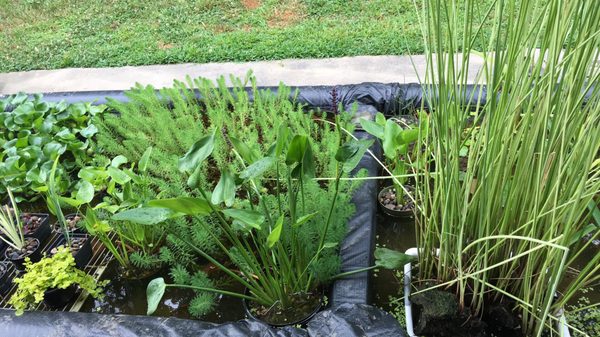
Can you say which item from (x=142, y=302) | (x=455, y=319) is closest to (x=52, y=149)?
(x=142, y=302)

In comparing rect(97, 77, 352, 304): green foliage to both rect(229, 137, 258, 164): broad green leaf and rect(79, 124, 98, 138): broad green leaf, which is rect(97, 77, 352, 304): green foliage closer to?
rect(79, 124, 98, 138): broad green leaf

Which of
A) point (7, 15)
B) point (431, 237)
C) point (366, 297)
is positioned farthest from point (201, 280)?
point (7, 15)

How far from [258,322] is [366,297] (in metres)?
0.34

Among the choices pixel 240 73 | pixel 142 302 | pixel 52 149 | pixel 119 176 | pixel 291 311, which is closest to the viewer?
pixel 291 311

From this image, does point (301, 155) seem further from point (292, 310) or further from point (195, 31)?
point (195, 31)

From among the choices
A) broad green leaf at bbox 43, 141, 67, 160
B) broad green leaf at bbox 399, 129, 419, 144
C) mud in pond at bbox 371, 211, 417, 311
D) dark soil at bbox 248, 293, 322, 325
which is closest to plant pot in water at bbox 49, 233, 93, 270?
broad green leaf at bbox 43, 141, 67, 160

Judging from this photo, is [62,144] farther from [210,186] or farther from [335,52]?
[335,52]

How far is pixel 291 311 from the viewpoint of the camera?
1.50 metres

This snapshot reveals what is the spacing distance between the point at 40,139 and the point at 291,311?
1.45 metres

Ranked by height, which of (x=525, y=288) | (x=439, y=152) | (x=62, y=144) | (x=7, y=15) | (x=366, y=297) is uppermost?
(x=7, y=15)

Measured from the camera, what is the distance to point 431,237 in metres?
1.33

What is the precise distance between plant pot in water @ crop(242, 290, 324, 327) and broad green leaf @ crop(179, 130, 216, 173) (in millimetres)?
599

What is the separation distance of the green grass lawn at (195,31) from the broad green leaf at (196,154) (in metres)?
2.44

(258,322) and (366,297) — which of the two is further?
(366,297)
